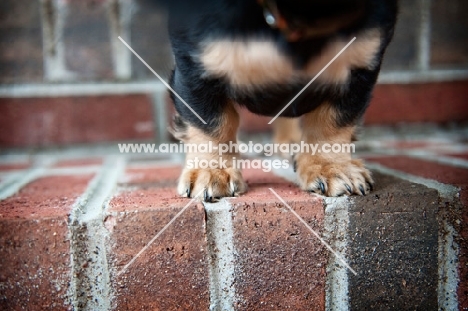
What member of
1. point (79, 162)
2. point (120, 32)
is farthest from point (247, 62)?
point (120, 32)

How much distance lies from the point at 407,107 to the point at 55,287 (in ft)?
4.24

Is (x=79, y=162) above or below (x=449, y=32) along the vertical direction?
below

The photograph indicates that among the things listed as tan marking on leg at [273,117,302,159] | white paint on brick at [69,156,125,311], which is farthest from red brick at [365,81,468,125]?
white paint on brick at [69,156,125,311]

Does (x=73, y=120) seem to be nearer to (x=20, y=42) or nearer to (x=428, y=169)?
(x=20, y=42)

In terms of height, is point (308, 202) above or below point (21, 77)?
below

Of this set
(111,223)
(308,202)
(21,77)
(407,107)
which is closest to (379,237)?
(308,202)

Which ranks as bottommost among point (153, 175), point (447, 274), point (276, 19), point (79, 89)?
point (447, 274)

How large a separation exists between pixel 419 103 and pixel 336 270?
1.05 metres

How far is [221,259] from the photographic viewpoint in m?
0.68

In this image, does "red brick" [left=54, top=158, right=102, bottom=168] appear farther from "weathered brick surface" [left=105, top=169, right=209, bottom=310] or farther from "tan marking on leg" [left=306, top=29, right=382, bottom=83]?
"tan marking on leg" [left=306, top=29, right=382, bottom=83]

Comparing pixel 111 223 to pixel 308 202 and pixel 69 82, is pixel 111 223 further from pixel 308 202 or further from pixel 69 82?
pixel 69 82

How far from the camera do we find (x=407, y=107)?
5.14 feet

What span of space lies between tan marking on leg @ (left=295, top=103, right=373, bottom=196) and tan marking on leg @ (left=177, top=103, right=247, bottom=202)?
0.40 feet

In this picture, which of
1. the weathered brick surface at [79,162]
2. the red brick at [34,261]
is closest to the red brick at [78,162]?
the weathered brick surface at [79,162]
